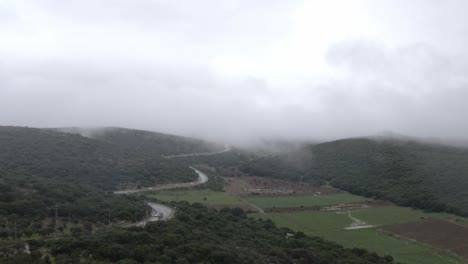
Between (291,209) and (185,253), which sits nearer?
(185,253)

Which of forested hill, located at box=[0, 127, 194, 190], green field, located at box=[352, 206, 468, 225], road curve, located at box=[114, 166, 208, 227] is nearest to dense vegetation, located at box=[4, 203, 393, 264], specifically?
road curve, located at box=[114, 166, 208, 227]

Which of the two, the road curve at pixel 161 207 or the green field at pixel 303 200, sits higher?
the road curve at pixel 161 207

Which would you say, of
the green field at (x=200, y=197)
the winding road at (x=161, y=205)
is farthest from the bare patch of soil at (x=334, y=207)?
the winding road at (x=161, y=205)

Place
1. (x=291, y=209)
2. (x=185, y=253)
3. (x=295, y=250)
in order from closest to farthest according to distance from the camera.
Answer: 1. (x=185, y=253)
2. (x=295, y=250)
3. (x=291, y=209)

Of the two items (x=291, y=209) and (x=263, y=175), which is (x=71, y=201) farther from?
(x=263, y=175)

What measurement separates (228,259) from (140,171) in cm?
9157

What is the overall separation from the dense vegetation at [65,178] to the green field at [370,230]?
29848 millimetres

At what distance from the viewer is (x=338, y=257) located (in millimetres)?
58062

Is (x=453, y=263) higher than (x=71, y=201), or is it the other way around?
(x=71, y=201)

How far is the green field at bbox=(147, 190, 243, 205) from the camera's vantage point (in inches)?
4067

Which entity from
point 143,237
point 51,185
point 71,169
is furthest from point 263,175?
point 143,237

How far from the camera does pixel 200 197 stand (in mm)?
110500

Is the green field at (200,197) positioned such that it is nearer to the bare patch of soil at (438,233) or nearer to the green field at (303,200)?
the green field at (303,200)

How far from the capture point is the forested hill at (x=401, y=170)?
112375mm
